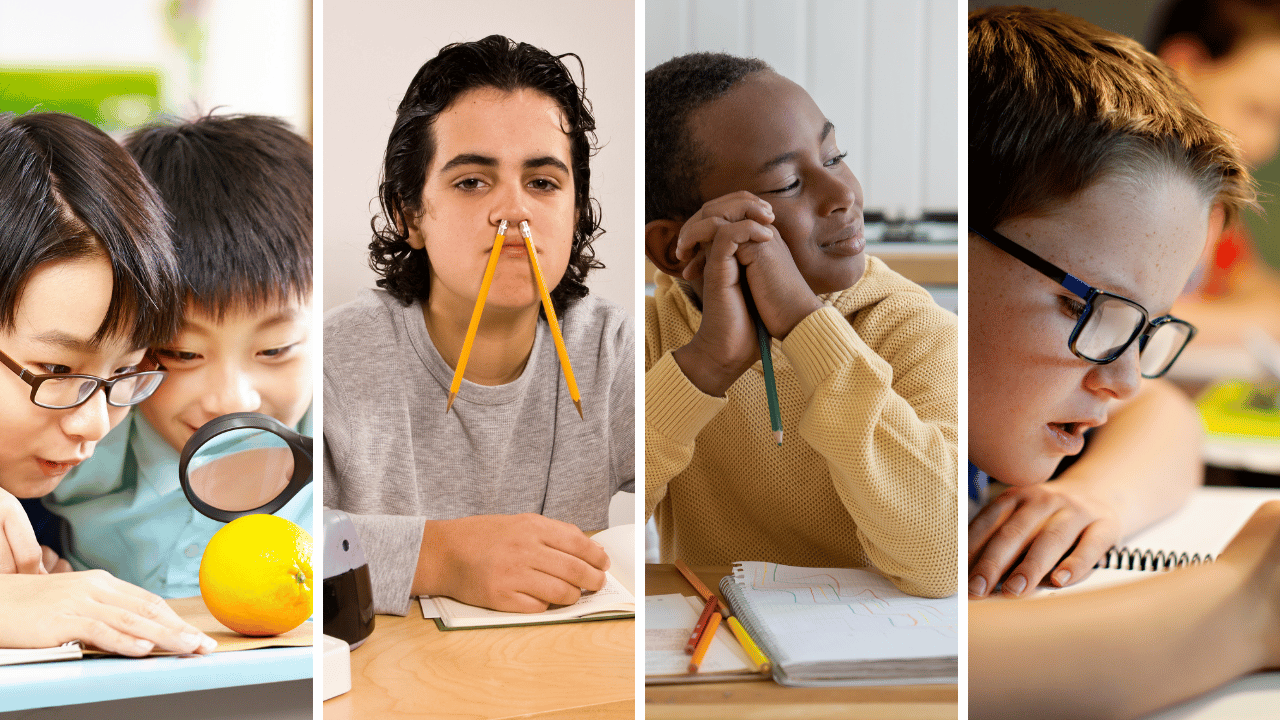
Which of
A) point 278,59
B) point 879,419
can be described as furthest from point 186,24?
point 879,419

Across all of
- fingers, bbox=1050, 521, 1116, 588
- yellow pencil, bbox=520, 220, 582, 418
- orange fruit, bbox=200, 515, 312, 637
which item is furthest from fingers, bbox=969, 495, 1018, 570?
orange fruit, bbox=200, 515, 312, 637

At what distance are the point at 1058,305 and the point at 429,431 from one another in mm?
897

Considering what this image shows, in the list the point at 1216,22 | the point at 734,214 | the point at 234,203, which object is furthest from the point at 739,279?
the point at 1216,22

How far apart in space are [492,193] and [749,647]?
2.28 ft

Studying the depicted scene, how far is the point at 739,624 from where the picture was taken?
1117 mm

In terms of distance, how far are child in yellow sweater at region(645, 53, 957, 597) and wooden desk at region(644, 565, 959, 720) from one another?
0.05 meters

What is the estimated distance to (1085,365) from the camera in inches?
46.7

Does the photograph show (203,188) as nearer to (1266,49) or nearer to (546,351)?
(546,351)

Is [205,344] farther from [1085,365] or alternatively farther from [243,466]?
[1085,365]

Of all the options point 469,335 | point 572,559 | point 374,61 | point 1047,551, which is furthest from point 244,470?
point 1047,551

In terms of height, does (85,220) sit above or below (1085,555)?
above

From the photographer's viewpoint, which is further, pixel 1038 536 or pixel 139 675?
pixel 1038 536

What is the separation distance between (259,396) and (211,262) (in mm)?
190

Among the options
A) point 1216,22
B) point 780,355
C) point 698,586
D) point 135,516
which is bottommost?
point 698,586
